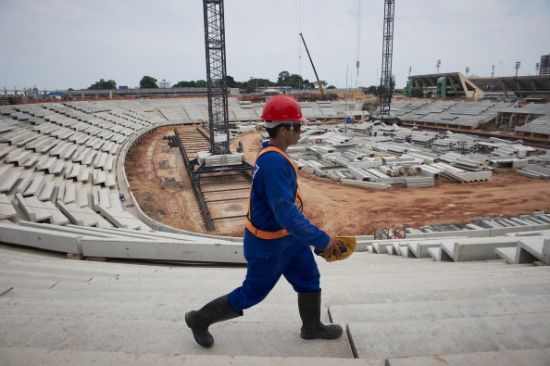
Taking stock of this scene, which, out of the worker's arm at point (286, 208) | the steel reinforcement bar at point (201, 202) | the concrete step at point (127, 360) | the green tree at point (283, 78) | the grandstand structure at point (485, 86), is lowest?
the steel reinforcement bar at point (201, 202)

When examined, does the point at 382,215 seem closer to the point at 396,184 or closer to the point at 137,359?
the point at 396,184

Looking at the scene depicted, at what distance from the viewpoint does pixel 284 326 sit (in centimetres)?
243

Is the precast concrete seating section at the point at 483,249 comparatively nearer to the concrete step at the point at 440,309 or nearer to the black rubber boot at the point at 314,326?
the concrete step at the point at 440,309

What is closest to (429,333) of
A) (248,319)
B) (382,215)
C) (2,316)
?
(248,319)

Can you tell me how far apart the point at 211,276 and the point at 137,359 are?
2.33 metres

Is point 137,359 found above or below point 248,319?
above

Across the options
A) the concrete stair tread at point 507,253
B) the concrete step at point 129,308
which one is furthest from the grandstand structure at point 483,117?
the concrete step at point 129,308

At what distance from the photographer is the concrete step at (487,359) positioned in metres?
1.55

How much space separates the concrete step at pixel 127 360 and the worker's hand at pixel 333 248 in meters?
0.58

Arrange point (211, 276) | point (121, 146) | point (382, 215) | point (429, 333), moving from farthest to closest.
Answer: point (121, 146) → point (382, 215) → point (211, 276) → point (429, 333)

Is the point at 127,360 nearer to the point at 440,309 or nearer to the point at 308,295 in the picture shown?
the point at 308,295

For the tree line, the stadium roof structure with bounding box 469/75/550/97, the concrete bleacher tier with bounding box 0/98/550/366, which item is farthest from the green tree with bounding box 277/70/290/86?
the concrete bleacher tier with bounding box 0/98/550/366

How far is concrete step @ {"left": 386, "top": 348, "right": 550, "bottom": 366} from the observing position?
155cm

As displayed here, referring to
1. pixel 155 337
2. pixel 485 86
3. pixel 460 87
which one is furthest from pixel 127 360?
pixel 485 86
